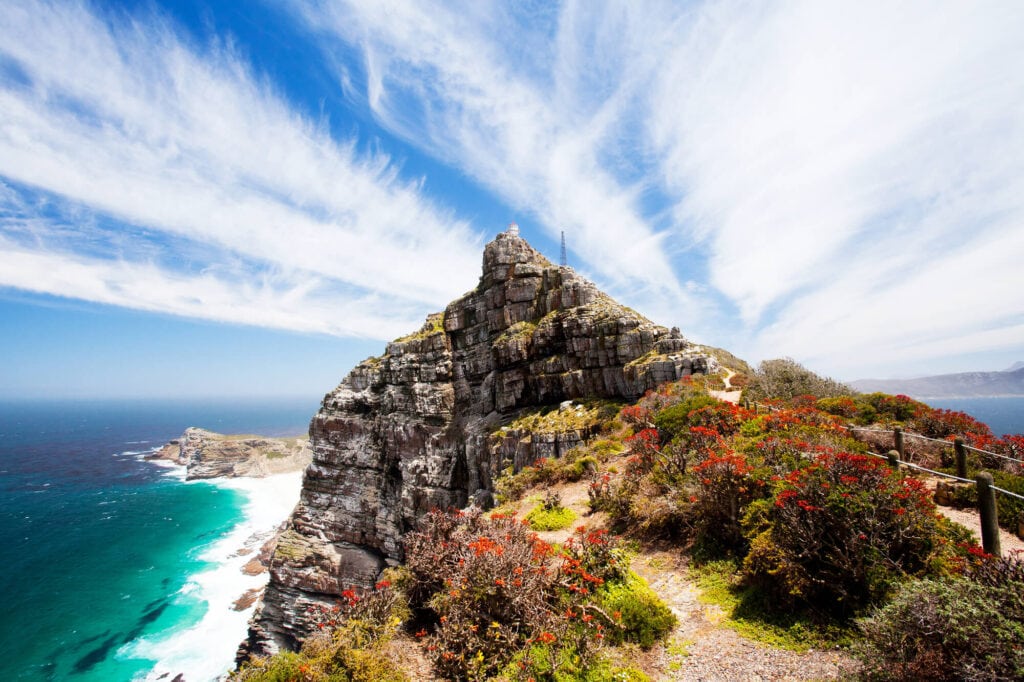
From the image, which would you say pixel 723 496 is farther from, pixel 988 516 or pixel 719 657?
pixel 988 516

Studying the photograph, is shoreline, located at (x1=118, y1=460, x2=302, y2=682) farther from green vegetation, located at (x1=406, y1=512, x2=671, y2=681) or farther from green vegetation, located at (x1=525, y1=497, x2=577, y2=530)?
green vegetation, located at (x1=406, y1=512, x2=671, y2=681)

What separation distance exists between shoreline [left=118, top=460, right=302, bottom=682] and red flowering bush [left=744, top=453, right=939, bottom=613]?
141 ft

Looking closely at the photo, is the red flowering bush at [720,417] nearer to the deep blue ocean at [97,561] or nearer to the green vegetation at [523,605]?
the green vegetation at [523,605]

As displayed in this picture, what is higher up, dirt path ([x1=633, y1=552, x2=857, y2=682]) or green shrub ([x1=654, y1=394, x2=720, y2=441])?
green shrub ([x1=654, y1=394, x2=720, y2=441])

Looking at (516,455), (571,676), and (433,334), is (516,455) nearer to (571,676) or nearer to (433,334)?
(433,334)

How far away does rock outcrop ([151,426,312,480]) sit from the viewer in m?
95.0

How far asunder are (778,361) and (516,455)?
16.5m

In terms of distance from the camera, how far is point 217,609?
41.3 m

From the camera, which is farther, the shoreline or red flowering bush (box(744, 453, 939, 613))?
the shoreline

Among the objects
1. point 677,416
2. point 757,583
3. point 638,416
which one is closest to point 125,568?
point 638,416

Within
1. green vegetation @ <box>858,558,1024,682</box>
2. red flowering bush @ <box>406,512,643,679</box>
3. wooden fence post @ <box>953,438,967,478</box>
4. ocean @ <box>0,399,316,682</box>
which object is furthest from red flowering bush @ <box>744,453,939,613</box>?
ocean @ <box>0,399,316,682</box>

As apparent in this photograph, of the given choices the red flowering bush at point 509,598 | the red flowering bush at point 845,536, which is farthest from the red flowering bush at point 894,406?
the red flowering bush at point 509,598

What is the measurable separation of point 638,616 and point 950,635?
3.80 m

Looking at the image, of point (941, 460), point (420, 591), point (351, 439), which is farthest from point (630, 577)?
point (351, 439)
